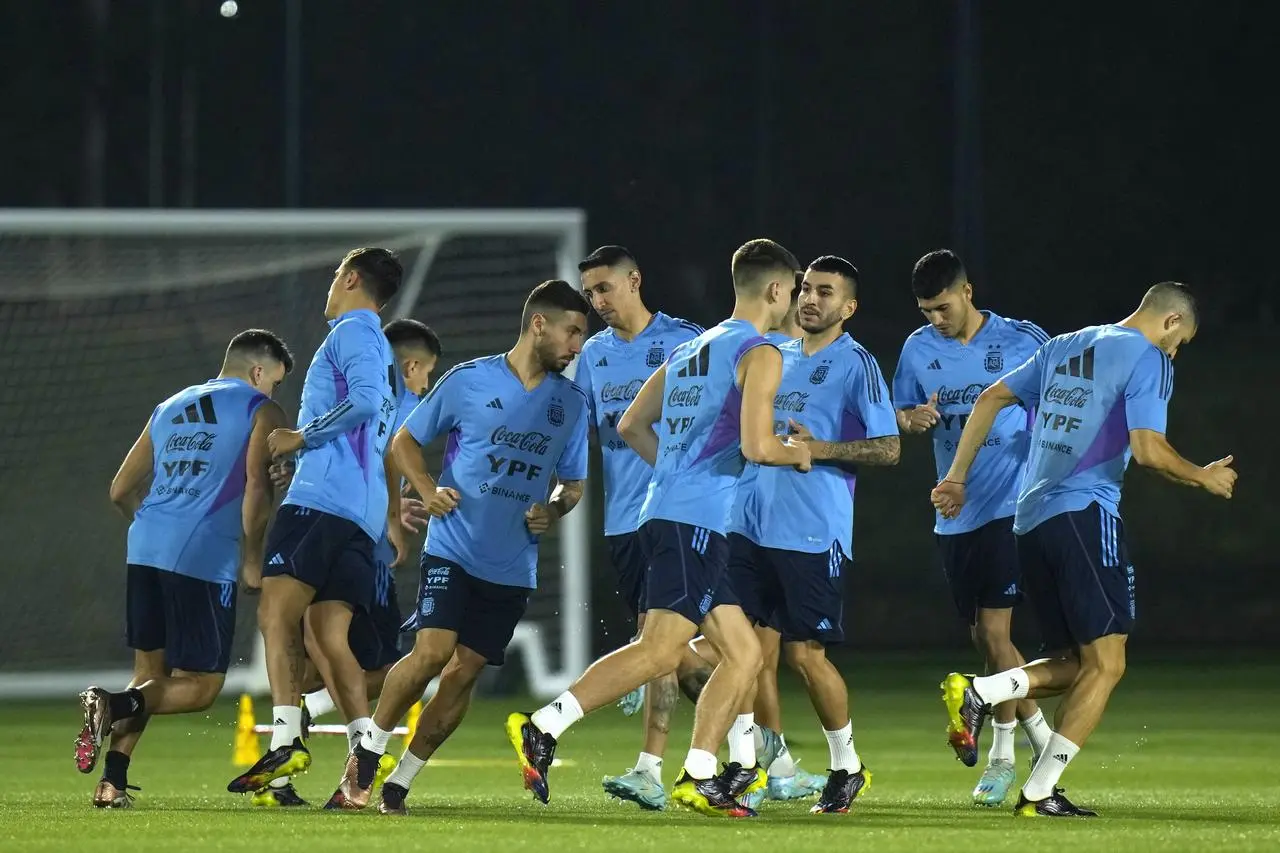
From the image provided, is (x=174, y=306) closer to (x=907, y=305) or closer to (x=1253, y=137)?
(x=907, y=305)

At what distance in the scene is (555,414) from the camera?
26.5 ft

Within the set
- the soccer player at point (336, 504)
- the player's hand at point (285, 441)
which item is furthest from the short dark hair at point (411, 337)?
the player's hand at point (285, 441)

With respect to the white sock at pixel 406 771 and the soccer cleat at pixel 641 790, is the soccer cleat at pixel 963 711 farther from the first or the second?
the white sock at pixel 406 771

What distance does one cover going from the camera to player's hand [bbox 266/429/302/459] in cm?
810

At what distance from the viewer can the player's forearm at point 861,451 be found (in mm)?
8344

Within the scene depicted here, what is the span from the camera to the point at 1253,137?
77.4ft

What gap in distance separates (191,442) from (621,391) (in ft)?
6.19

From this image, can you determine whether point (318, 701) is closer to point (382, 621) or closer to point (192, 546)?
point (382, 621)

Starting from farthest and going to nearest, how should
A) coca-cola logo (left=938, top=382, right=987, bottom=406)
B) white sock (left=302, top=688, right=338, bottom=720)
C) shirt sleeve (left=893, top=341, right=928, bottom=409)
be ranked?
1. white sock (left=302, top=688, right=338, bottom=720)
2. shirt sleeve (left=893, top=341, right=928, bottom=409)
3. coca-cola logo (left=938, top=382, right=987, bottom=406)

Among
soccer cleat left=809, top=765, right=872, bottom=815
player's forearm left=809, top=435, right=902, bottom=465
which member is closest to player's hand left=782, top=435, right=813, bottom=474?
player's forearm left=809, top=435, right=902, bottom=465

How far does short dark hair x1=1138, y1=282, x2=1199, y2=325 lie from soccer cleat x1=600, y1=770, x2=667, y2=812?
2.60 meters

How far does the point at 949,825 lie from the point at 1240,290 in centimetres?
1685

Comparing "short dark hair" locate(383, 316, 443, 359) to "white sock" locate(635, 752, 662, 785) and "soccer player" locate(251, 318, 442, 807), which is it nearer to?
"soccer player" locate(251, 318, 442, 807)

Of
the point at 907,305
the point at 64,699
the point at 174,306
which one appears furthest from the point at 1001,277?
the point at 64,699
